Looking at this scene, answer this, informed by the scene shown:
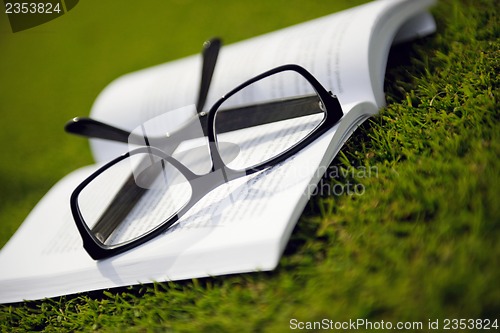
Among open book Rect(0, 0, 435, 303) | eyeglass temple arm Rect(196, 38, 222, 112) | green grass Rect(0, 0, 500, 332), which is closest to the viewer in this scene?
green grass Rect(0, 0, 500, 332)

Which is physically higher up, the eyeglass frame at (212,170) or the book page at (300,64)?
the book page at (300,64)

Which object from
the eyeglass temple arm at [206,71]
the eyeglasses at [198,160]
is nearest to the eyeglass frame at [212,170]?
the eyeglasses at [198,160]

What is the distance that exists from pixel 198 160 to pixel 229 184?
4.2 inches

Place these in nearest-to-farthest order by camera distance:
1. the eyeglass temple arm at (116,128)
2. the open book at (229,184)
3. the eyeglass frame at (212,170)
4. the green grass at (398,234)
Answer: the green grass at (398,234), the open book at (229,184), the eyeglass frame at (212,170), the eyeglass temple arm at (116,128)

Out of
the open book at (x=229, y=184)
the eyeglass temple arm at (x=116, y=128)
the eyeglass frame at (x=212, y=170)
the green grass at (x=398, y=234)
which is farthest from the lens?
the eyeglass temple arm at (x=116, y=128)

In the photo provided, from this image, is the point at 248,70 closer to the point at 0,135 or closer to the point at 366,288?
the point at 366,288

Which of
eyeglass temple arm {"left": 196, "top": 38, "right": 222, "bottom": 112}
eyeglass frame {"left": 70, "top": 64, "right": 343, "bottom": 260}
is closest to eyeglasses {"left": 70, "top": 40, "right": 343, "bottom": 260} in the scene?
eyeglass frame {"left": 70, "top": 64, "right": 343, "bottom": 260}

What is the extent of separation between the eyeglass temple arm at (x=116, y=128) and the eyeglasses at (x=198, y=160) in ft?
0.17

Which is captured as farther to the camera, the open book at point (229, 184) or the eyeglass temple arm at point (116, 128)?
the eyeglass temple arm at point (116, 128)

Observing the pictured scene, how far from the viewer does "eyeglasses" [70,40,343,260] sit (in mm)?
889

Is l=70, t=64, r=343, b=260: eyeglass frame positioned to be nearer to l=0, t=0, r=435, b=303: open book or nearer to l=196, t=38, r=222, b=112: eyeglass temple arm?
l=0, t=0, r=435, b=303: open book

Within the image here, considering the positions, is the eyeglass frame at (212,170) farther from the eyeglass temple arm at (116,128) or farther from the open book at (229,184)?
the eyeglass temple arm at (116,128)

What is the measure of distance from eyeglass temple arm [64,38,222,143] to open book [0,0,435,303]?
0.03m

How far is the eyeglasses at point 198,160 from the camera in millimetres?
889
